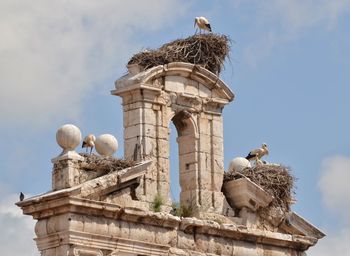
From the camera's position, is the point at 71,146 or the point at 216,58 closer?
the point at 71,146

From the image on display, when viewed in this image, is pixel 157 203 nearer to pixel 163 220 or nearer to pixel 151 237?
pixel 163 220

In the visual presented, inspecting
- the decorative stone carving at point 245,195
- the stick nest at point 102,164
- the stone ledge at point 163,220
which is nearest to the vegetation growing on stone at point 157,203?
the stone ledge at point 163,220

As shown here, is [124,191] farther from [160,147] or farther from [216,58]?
[216,58]

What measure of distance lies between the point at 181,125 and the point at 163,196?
6.43 ft

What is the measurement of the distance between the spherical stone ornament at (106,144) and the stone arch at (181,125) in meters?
0.62

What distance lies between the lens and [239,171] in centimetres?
3531

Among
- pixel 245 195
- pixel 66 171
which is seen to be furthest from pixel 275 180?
pixel 66 171

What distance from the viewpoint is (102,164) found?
32.5 meters

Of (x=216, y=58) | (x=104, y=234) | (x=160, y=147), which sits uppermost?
(x=216, y=58)

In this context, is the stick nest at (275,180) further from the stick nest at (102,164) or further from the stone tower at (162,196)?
the stick nest at (102,164)

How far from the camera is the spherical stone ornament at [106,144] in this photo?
32.8 metres

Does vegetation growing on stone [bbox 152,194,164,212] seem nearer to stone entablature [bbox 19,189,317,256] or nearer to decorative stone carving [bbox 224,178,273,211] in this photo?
stone entablature [bbox 19,189,317,256]

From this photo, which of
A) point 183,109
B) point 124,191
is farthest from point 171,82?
point 124,191

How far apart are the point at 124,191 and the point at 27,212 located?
1.97 meters
